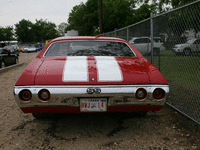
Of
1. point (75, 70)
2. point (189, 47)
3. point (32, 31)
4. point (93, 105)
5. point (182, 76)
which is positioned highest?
point (32, 31)

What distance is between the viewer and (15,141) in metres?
2.70

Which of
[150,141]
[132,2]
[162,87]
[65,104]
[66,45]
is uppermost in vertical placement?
[132,2]

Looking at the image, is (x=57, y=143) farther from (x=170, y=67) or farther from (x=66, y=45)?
(x=170, y=67)

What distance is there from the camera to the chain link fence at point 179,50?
3.15m

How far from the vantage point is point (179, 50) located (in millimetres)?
3504

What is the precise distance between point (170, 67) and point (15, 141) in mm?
3238

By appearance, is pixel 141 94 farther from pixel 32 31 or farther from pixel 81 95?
pixel 32 31

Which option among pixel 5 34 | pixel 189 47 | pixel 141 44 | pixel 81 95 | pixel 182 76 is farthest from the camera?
pixel 5 34

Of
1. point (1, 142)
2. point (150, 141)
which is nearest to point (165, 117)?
point (150, 141)

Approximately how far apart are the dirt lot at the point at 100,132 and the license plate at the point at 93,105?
0.49 meters

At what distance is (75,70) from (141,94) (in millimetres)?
930

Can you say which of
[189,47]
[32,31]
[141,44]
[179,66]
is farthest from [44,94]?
[32,31]

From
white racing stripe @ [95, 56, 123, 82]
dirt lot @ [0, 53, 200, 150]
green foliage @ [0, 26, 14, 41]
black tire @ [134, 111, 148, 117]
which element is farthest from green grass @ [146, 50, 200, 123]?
green foliage @ [0, 26, 14, 41]

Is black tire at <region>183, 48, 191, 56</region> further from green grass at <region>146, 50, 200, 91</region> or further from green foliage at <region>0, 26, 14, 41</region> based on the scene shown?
green foliage at <region>0, 26, 14, 41</region>
